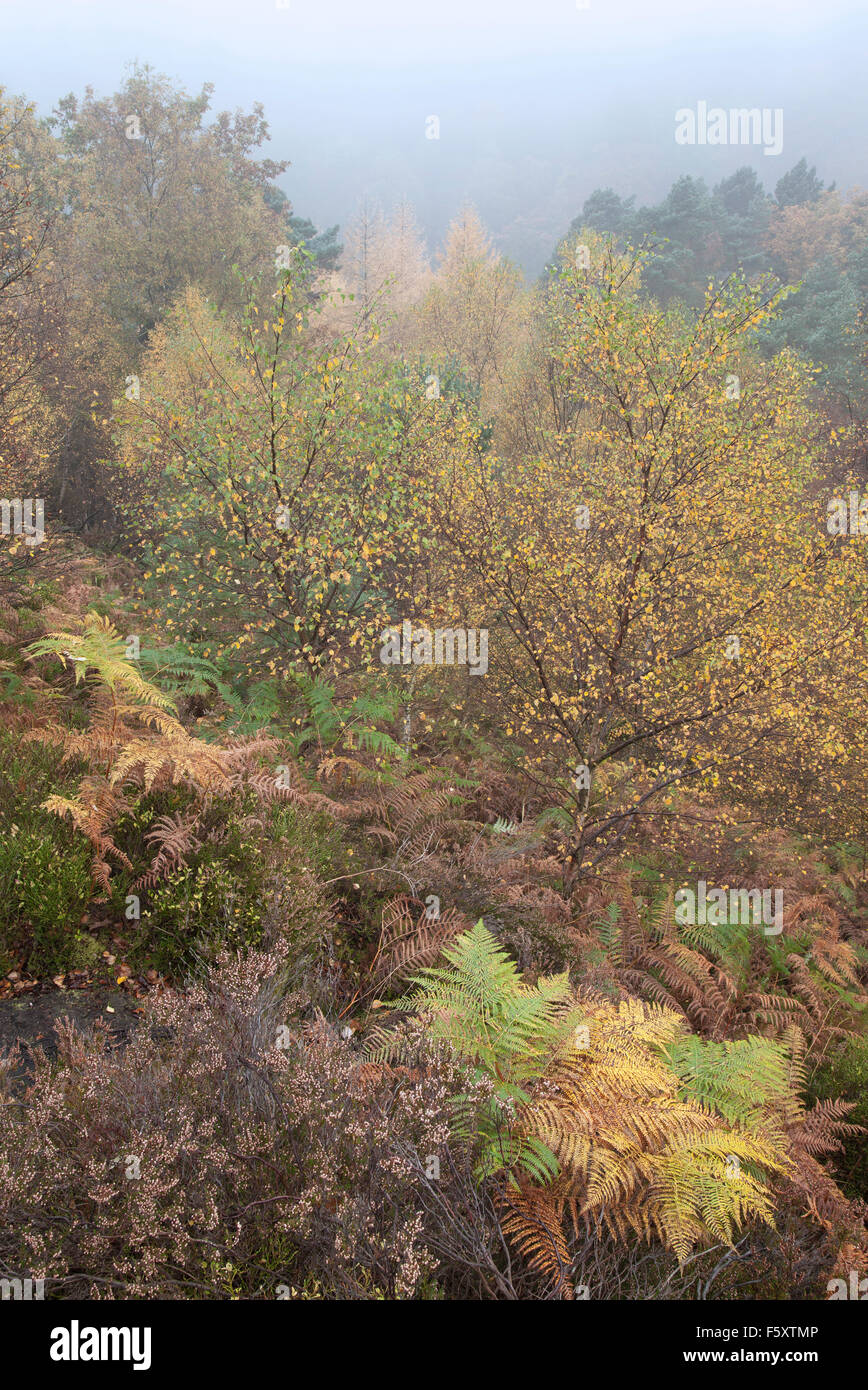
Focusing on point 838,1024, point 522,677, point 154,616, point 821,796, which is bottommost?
point 838,1024

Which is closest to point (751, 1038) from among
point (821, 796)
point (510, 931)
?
point (510, 931)

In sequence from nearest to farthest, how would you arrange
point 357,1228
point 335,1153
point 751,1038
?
point 357,1228 < point 335,1153 < point 751,1038

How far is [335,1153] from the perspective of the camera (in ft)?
8.14

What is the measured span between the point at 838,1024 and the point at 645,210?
186ft

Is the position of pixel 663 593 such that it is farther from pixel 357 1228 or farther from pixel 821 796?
pixel 357 1228

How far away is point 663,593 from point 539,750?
2.43 metres

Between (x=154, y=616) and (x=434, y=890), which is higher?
(x=154, y=616)

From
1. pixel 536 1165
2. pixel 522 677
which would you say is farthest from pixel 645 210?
pixel 536 1165

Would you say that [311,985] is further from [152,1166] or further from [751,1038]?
[751,1038]

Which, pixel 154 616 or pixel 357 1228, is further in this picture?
pixel 154 616

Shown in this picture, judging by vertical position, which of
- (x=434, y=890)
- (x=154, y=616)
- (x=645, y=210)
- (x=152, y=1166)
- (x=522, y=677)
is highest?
(x=645, y=210)

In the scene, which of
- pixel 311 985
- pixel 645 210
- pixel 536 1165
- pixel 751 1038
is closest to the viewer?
pixel 536 1165

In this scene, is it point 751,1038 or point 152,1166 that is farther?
point 751,1038

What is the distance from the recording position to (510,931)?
541 centimetres
